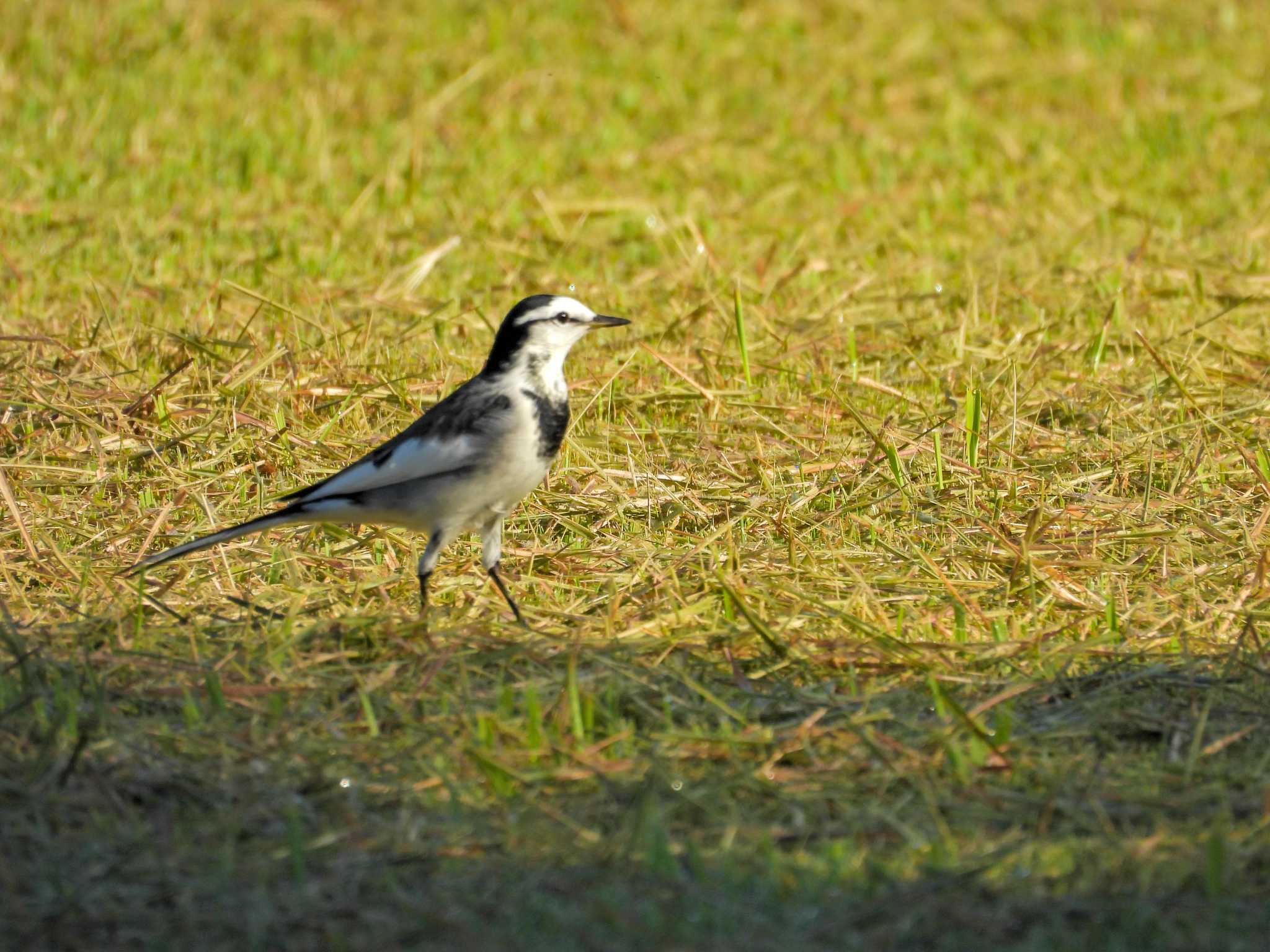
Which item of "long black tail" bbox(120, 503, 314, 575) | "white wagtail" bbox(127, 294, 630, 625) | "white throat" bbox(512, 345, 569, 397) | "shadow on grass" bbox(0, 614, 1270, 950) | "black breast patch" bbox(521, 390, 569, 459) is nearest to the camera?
"shadow on grass" bbox(0, 614, 1270, 950)

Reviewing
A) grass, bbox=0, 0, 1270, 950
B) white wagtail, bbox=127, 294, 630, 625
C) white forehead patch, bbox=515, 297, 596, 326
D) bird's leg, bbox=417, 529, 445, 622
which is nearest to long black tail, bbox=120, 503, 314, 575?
white wagtail, bbox=127, 294, 630, 625

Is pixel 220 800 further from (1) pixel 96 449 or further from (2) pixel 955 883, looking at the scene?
(1) pixel 96 449

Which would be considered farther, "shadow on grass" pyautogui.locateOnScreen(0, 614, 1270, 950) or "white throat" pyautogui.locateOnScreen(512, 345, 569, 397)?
"white throat" pyautogui.locateOnScreen(512, 345, 569, 397)

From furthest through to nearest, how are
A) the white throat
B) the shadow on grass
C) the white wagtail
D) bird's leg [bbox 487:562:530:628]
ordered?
the white throat, the white wagtail, bird's leg [bbox 487:562:530:628], the shadow on grass

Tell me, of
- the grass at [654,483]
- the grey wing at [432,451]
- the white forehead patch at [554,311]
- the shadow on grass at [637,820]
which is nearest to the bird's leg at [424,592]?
the grass at [654,483]

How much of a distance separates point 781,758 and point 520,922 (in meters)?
1.00

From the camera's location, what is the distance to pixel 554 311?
5.69 metres

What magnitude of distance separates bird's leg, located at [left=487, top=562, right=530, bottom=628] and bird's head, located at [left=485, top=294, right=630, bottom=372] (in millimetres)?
662

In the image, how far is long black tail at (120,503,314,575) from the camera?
515cm

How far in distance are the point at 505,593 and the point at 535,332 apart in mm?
957

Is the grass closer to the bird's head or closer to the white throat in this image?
the white throat

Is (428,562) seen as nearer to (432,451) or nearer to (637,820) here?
(432,451)

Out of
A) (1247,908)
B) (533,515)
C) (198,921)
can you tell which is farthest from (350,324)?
(1247,908)

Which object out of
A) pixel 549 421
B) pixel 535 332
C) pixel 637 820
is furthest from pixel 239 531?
pixel 637 820
